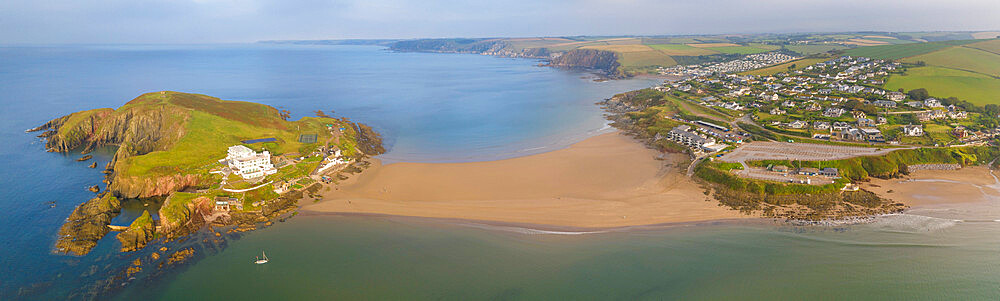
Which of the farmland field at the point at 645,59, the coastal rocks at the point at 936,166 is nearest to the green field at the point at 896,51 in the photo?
the farmland field at the point at 645,59

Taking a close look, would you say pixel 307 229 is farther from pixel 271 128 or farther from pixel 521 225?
pixel 271 128

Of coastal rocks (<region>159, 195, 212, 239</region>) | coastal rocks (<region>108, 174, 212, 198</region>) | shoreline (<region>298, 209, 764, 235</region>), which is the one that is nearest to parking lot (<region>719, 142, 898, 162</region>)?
shoreline (<region>298, 209, 764, 235</region>)

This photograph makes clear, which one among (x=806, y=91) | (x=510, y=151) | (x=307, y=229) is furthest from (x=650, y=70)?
(x=307, y=229)

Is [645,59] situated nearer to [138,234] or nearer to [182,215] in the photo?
[182,215]

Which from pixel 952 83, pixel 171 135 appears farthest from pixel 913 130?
pixel 171 135

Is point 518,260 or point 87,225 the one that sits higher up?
point 87,225

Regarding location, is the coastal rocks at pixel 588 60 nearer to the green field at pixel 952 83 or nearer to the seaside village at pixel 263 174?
the green field at pixel 952 83
